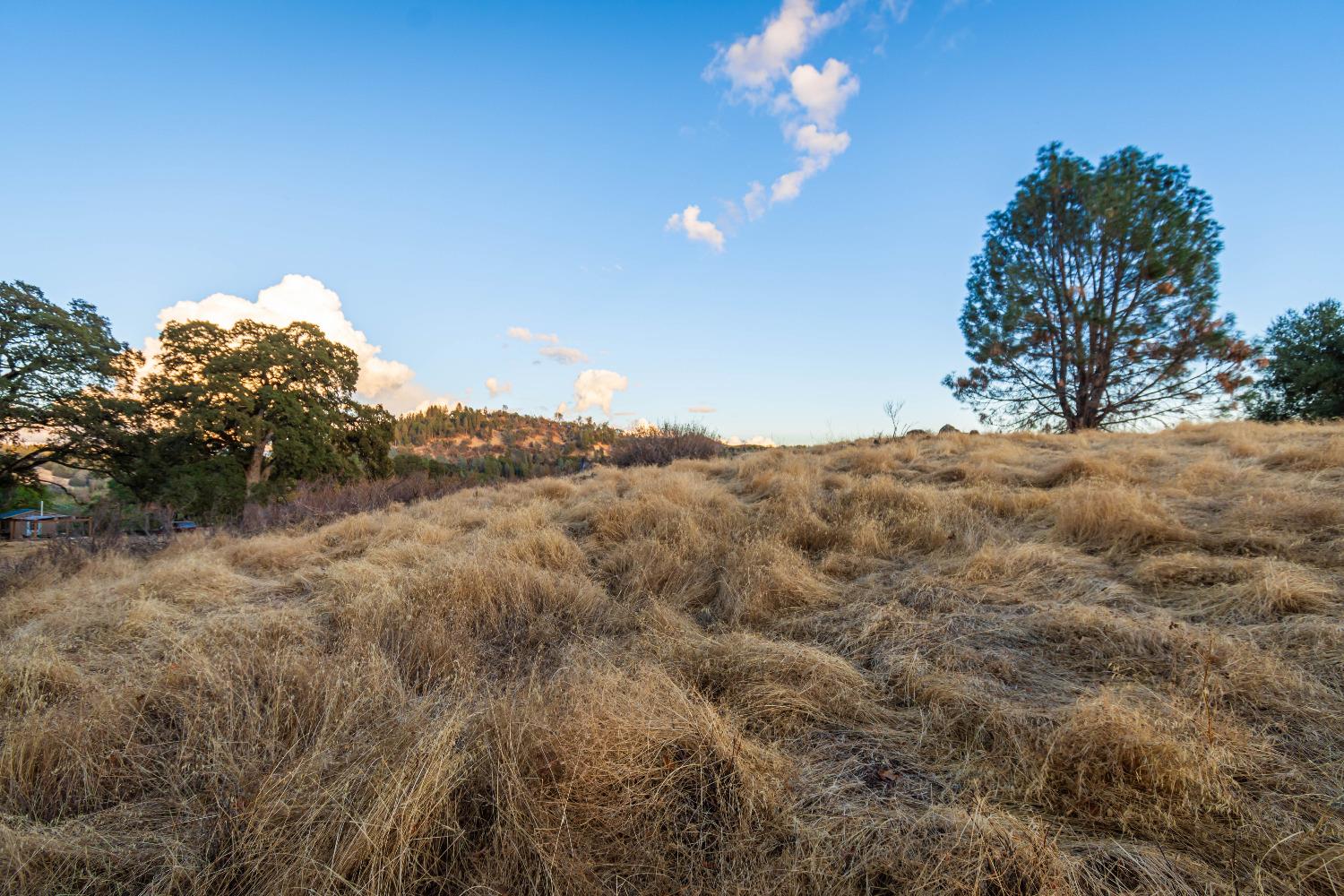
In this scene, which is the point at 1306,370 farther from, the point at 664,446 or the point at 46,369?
the point at 46,369

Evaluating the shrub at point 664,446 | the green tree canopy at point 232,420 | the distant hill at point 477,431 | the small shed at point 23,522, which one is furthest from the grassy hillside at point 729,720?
the distant hill at point 477,431

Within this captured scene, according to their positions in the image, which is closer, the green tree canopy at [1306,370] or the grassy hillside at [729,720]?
the grassy hillside at [729,720]

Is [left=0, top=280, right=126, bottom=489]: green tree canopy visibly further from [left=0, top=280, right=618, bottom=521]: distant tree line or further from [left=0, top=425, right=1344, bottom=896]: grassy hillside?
[left=0, top=425, right=1344, bottom=896]: grassy hillside

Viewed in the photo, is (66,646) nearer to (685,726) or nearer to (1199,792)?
(685,726)

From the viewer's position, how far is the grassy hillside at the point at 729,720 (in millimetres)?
1419

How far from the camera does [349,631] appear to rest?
314 cm

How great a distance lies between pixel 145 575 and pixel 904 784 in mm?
6583

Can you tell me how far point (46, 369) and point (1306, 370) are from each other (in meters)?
44.5

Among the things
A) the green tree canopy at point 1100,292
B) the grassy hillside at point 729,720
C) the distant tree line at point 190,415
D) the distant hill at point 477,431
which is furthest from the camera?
the distant hill at point 477,431

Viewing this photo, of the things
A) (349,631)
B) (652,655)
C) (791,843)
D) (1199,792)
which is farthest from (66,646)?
(1199,792)

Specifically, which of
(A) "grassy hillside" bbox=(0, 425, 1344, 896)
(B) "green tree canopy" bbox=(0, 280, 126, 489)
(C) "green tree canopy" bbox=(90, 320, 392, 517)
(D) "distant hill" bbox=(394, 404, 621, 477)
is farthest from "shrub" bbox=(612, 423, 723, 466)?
(D) "distant hill" bbox=(394, 404, 621, 477)

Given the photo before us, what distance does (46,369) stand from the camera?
1891 cm

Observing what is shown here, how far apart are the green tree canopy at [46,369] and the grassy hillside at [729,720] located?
22.9m

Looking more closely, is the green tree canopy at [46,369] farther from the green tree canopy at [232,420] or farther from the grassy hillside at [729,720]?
the grassy hillside at [729,720]
